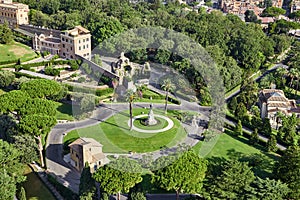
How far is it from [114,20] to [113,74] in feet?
67.7

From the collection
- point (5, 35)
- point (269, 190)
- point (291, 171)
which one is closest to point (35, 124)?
point (269, 190)

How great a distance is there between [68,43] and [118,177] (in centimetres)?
4318

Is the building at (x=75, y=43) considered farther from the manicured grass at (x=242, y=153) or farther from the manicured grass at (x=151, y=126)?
the manicured grass at (x=242, y=153)

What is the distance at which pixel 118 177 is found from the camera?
32.9 meters

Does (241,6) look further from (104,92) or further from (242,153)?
(242,153)

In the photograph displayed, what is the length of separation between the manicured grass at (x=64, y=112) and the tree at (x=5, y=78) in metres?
9.50

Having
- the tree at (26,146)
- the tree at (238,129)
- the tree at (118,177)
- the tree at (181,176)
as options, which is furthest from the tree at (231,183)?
the tree at (26,146)

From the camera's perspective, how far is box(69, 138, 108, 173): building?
38562 millimetres

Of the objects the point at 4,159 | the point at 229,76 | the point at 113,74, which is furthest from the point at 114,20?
the point at 4,159

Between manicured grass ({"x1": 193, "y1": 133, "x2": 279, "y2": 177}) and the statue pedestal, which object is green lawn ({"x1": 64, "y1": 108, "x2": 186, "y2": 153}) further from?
manicured grass ({"x1": 193, "y1": 133, "x2": 279, "y2": 177})

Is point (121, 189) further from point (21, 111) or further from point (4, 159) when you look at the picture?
point (21, 111)

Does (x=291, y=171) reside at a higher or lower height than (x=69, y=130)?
higher

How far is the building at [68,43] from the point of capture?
A: 69.8 meters

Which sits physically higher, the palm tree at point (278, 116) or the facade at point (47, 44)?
the facade at point (47, 44)
